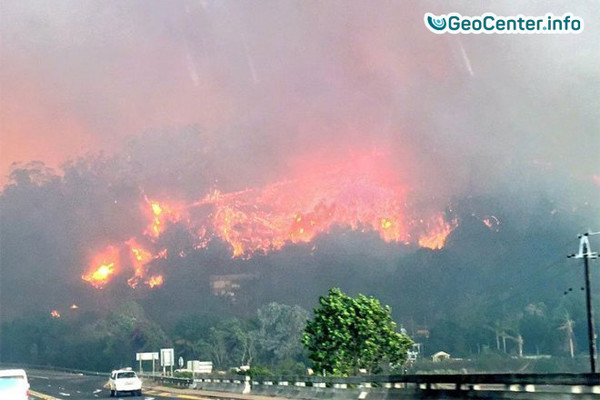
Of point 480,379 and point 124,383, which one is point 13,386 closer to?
point 480,379

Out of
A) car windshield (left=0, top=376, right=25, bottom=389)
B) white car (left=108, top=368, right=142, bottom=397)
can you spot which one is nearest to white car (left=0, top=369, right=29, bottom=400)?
car windshield (left=0, top=376, right=25, bottom=389)

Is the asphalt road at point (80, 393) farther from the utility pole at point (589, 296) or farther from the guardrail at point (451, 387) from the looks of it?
the utility pole at point (589, 296)

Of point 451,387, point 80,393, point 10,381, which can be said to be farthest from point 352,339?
point 10,381

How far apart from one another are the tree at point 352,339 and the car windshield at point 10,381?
91.9 metres

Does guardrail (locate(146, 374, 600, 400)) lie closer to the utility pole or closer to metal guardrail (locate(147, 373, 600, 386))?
metal guardrail (locate(147, 373, 600, 386))

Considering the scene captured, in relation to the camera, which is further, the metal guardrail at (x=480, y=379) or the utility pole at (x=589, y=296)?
the utility pole at (x=589, y=296)

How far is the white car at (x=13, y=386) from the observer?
29156 mm

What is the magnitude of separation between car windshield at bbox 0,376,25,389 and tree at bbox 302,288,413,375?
302 ft

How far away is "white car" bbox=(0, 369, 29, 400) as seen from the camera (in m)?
29.2

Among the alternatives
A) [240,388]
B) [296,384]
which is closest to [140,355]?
[240,388]

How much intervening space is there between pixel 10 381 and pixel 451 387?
17388 millimetres

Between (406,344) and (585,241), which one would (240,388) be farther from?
(406,344)

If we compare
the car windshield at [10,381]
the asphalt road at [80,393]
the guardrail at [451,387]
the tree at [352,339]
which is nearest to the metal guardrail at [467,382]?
the guardrail at [451,387]

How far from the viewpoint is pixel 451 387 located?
107 feet
